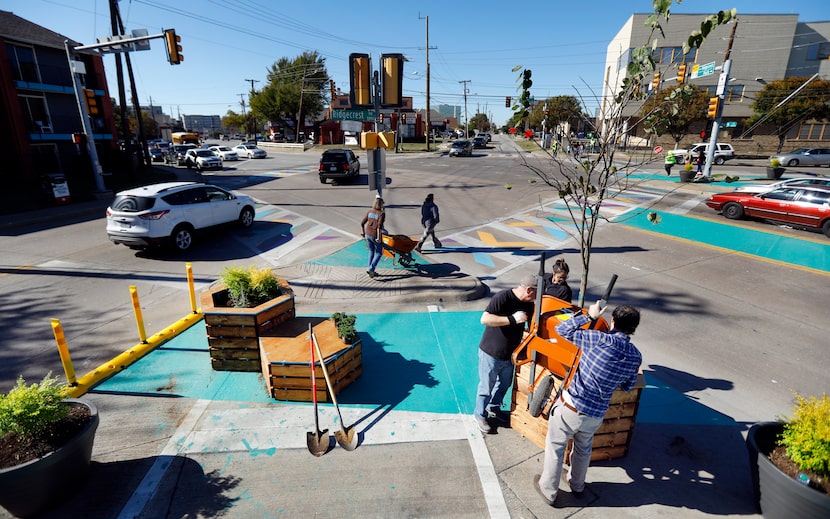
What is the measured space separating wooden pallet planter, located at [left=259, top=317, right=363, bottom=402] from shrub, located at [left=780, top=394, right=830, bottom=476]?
4.32 metres

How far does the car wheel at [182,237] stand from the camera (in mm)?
10810

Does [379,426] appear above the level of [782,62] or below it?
below

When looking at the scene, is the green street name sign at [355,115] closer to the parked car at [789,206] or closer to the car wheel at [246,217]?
the car wheel at [246,217]

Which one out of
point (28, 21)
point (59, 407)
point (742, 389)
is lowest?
point (742, 389)

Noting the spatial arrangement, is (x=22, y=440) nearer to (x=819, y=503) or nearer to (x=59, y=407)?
(x=59, y=407)

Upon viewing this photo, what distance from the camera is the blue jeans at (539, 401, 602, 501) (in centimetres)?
357

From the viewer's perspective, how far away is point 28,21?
25.7 metres

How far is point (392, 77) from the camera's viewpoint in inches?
320

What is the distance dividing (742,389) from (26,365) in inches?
385

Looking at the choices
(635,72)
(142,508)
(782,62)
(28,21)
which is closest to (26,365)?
(142,508)

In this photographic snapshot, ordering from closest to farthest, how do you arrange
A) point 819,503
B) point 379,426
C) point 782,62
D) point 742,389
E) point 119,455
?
1. point 819,503
2. point 119,455
3. point 379,426
4. point 742,389
5. point 782,62

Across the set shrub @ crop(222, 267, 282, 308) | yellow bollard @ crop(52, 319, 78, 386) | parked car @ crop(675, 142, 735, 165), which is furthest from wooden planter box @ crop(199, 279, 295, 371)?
parked car @ crop(675, 142, 735, 165)

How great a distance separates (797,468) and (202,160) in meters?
37.1

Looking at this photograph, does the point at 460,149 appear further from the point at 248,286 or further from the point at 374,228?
the point at 248,286
